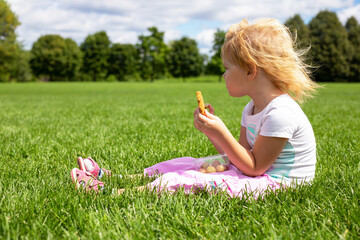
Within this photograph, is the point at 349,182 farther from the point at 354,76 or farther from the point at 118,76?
the point at 118,76

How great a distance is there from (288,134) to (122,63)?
79.3 metres

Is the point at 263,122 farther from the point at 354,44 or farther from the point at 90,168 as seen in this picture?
the point at 354,44

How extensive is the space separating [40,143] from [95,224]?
288 cm

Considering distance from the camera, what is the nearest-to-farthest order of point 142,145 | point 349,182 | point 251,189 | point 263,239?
point 263,239, point 251,189, point 349,182, point 142,145

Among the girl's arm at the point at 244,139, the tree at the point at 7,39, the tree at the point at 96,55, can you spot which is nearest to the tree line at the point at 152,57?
the tree at the point at 96,55

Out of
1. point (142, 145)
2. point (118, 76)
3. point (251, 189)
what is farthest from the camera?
point (118, 76)

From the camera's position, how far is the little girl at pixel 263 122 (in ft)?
7.31

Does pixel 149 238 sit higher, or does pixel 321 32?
pixel 321 32

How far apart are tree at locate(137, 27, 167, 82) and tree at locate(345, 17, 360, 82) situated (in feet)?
126

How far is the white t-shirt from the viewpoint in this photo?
7.13ft

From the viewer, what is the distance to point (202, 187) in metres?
2.36

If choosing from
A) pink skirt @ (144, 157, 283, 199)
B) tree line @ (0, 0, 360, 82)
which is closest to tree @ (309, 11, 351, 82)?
tree line @ (0, 0, 360, 82)

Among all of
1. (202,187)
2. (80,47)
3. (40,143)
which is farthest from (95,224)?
(80,47)

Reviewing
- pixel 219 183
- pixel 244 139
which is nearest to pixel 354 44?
pixel 244 139
